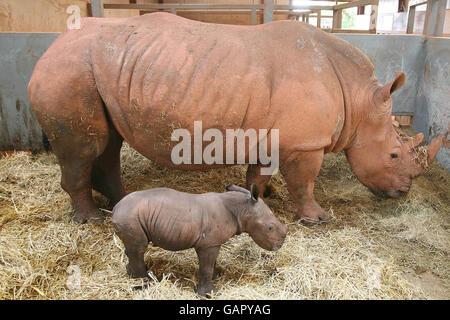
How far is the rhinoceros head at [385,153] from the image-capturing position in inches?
146

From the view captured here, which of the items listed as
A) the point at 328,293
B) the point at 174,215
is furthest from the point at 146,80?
the point at 328,293

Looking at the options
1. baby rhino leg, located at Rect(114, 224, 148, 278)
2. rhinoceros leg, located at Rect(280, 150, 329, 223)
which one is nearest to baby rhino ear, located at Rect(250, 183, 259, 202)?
baby rhino leg, located at Rect(114, 224, 148, 278)

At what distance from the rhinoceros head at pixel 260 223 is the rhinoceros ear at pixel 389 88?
67.0 inches

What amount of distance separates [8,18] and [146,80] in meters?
3.35

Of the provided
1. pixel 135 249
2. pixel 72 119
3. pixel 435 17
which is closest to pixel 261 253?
pixel 135 249

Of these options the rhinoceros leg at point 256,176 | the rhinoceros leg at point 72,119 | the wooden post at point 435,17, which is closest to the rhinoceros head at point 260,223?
the rhinoceros leg at point 256,176

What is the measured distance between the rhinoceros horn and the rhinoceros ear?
25.2 inches

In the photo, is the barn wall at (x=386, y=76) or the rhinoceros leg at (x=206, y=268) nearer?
the rhinoceros leg at (x=206, y=268)

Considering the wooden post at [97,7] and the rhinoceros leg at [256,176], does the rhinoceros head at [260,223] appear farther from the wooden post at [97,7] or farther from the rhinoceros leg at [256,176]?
the wooden post at [97,7]

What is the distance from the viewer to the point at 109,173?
397cm

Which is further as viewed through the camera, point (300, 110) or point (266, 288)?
point (300, 110)

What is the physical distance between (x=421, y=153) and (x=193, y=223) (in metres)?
2.61

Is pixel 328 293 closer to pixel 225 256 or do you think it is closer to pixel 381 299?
pixel 381 299

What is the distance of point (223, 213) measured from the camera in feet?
8.87
